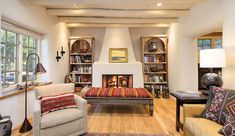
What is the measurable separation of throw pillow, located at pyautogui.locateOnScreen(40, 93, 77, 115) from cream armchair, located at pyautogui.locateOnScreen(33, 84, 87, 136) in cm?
7

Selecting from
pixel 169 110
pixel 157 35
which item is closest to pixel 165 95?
pixel 169 110

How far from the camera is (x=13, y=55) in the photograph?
10.1ft

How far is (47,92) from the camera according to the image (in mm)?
2701

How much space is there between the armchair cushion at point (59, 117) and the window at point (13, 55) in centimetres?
127

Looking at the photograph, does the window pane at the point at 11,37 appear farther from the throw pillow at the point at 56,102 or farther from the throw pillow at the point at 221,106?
the throw pillow at the point at 221,106

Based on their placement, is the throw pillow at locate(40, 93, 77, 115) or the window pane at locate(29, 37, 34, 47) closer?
the throw pillow at locate(40, 93, 77, 115)

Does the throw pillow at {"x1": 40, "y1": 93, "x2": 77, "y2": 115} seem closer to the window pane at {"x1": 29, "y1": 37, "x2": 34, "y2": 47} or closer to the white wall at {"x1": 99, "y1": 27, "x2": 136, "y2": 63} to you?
the window pane at {"x1": 29, "y1": 37, "x2": 34, "y2": 47}

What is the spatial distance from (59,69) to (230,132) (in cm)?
446

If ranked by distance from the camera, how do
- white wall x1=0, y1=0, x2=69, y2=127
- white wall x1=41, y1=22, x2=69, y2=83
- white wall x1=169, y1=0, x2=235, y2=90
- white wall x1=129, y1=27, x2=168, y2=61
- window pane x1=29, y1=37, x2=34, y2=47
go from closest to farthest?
white wall x1=169, y1=0, x2=235, y2=90 → white wall x1=0, y1=0, x2=69, y2=127 → window pane x1=29, y1=37, x2=34, y2=47 → white wall x1=41, y1=22, x2=69, y2=83 → white wall x1=129, y1=27, x2=168, y2=61

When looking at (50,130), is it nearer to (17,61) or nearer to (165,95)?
(17,61)

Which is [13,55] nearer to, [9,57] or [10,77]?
[9,57]

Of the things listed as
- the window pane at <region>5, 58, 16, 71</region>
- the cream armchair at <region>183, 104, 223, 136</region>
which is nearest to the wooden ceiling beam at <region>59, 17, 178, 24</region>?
the window pane at <region>5, 58, 16, 71</region>

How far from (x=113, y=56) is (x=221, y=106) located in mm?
3969

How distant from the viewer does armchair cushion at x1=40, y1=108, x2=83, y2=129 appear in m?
2.18
